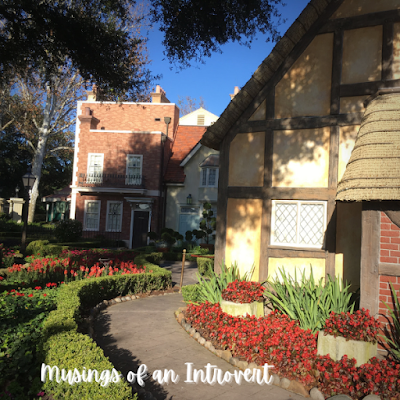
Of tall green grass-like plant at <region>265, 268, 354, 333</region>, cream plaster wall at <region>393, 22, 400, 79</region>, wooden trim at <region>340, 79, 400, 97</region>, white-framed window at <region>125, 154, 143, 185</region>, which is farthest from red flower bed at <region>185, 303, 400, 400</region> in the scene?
white-framed window at <region>125, 154, 143, 185</region>

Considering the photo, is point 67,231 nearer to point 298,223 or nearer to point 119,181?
point 119,181

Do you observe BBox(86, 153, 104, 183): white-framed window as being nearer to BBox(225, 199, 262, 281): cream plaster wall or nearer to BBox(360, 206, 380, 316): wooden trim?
BBox(225, 199, 262, 281): cream plaster wall

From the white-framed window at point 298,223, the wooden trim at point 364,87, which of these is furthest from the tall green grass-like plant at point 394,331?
the wooden trim at point 364,87

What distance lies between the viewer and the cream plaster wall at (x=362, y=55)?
7.96m

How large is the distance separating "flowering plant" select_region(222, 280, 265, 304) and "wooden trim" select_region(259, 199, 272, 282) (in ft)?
2.75

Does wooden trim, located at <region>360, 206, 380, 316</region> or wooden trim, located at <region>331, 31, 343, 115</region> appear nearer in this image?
wooden trim, located at <region>360, 206, 380, 316</region>

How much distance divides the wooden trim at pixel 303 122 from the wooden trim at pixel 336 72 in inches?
7.4

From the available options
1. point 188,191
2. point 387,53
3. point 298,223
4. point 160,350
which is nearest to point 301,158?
point 298,223

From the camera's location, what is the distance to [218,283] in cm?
878

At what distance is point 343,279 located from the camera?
7887 millimetres

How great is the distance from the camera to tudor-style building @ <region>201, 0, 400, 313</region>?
796 cm

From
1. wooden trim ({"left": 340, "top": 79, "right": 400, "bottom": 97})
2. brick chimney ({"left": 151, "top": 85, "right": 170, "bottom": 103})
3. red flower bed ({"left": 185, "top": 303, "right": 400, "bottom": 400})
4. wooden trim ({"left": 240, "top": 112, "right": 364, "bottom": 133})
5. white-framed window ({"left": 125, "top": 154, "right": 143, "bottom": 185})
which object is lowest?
red flower bed ({"left": 185, "top": 303, "right": 400, "bottom": 400})

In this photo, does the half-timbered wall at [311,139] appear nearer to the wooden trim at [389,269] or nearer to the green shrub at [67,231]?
the wooden trim at [389,269]

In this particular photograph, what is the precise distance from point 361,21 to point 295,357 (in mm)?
6867
